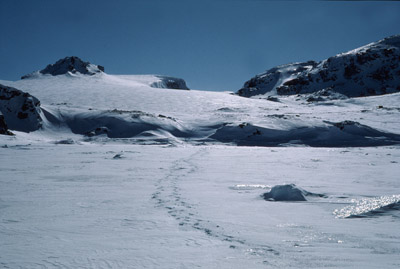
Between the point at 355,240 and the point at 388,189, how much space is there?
8.50ft

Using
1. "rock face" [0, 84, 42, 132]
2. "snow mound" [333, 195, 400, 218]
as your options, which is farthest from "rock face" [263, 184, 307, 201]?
"rock face" [0, 84, 42, 132]

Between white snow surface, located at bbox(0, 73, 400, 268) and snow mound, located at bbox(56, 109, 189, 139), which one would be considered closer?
white snow surface, located at bbox(0, 73, 400, 268)

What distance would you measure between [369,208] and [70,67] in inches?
2271

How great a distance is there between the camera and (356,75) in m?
82.3

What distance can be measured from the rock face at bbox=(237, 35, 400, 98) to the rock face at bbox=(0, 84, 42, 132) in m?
68.8

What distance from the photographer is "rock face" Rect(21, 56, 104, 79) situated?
53.6 meters

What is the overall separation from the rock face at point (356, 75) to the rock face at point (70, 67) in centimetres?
5259

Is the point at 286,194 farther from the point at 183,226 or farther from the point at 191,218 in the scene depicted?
the point at 183,226

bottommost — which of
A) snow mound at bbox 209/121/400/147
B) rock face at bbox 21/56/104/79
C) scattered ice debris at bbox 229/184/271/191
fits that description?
scattered ice debris at bbox 229/184/271/191

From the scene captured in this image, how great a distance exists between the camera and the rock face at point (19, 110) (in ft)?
54.6

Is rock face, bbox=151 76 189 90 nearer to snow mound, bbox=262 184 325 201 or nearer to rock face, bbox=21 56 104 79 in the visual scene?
rock face, bbox=21 56 104 79

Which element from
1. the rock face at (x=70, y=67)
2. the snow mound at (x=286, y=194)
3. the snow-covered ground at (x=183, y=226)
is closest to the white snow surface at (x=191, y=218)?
the snow-covered ground at (x=183, y=226)

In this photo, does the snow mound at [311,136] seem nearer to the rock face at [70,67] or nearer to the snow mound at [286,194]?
the snow mound at [286,194]

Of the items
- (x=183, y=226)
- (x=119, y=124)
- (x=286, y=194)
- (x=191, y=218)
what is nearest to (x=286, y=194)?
(x=286, y=194)
